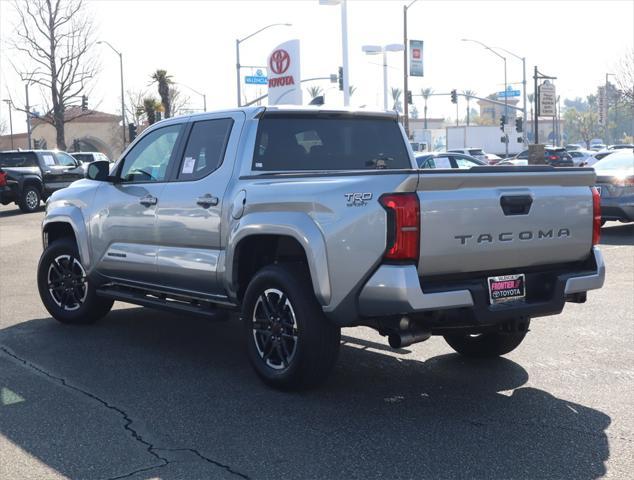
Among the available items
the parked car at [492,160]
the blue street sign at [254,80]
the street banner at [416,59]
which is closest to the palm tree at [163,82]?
the blue street sign at [254,80]

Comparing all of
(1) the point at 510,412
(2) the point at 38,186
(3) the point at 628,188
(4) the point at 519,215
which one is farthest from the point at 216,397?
(2) the point at 38,186

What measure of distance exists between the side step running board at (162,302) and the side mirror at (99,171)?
100cm

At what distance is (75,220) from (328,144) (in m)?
2.76

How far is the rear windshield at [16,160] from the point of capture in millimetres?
26997

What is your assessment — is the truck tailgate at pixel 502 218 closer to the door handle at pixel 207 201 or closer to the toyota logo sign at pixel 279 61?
the door handle at pixel 207 201

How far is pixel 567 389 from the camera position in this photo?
581 cm

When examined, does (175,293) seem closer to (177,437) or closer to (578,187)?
(177,437)

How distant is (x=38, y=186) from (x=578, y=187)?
77.6ft

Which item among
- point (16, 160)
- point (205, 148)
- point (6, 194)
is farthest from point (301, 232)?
point (16, 160)

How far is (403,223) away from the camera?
4.93 metres

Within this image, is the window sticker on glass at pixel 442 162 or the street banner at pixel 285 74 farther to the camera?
the street banner at pixel 285 74

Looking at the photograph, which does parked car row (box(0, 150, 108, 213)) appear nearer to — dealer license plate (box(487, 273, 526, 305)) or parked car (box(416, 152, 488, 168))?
parked car (box(416, 152, 488, 168))

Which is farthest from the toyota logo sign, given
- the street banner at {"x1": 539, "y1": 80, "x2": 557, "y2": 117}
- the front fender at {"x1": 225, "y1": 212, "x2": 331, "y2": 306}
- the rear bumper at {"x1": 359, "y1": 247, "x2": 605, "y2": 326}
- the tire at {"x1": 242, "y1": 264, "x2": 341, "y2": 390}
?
the rear bumper at {"x1": 359, "y1": 247, "x2": 605, "y2": 326}

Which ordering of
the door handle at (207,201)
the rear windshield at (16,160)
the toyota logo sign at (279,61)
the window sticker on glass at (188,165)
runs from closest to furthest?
1. the door handle at (207,201)
2. the window sticker on glass at (188,165)
3. the rear windshield at (16,160)
4. the toyota logo sign at (279,61)
